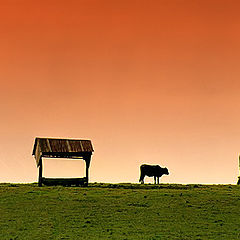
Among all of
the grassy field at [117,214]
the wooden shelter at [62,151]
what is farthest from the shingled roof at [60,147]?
the grassy field at [117,214]

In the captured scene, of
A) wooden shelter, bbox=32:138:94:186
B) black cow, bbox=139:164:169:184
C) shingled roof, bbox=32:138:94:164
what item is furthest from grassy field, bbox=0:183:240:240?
black cow, bbox=139:164:169:184

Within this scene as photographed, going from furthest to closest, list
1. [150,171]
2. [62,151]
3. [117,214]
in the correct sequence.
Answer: [150,171], [62,151], [117,214]

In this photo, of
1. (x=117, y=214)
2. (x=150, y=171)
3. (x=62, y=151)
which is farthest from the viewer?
(x=150, y=171)

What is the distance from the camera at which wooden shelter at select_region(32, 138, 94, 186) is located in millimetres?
59034

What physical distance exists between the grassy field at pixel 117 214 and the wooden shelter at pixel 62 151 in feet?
17.5

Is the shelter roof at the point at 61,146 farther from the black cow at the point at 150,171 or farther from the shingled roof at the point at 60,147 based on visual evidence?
the black cow at the point at 150,171

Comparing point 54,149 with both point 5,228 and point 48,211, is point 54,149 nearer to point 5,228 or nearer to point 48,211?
point 48,211

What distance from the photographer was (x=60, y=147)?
60719mm

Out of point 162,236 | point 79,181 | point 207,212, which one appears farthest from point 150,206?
point 79,181

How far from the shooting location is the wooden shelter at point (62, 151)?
59.0 m

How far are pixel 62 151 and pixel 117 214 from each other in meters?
20.8

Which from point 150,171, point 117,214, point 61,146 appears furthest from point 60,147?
point 117,214

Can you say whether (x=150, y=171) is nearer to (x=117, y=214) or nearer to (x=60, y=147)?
(x=60, y=147)

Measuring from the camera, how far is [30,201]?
45406 mm
